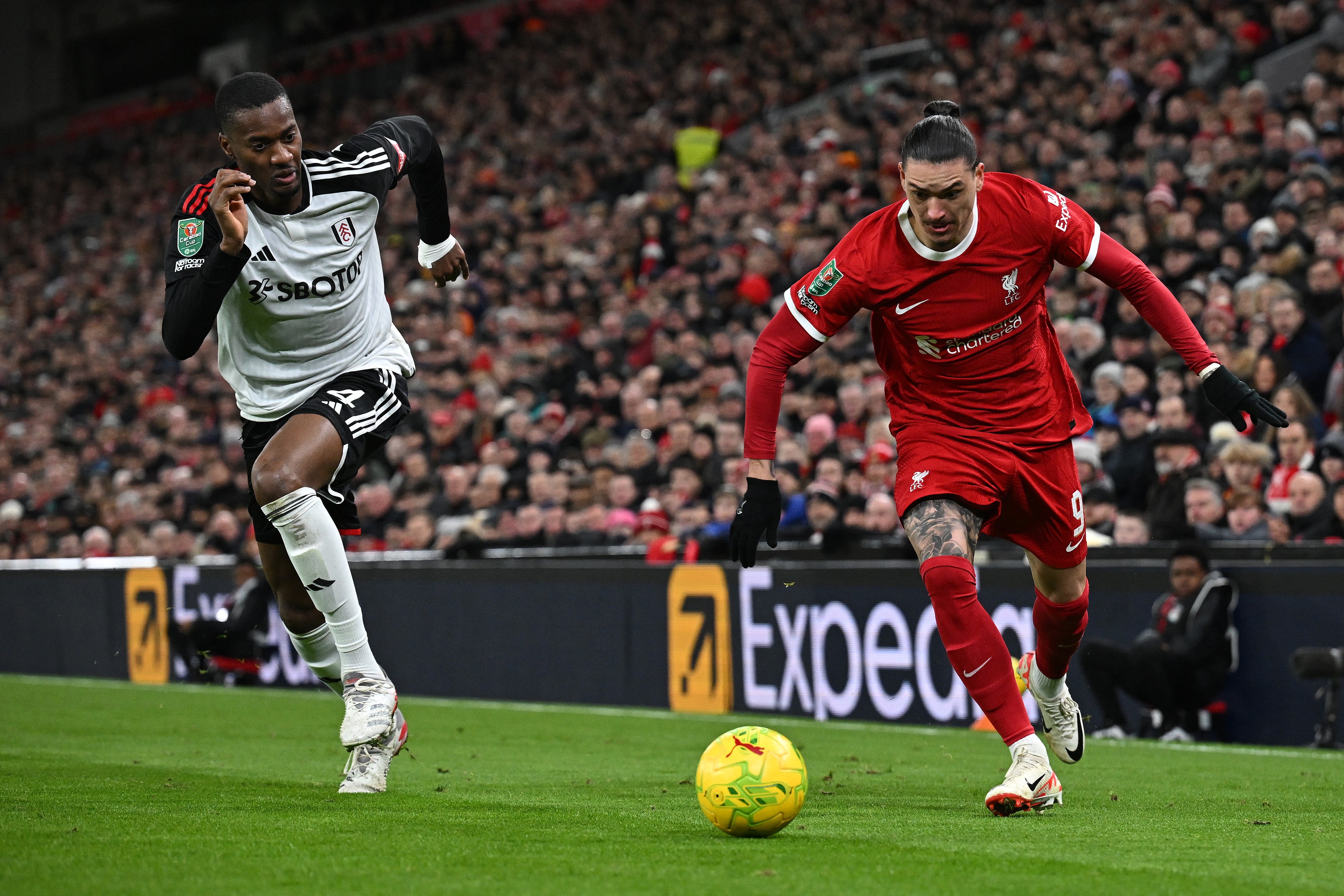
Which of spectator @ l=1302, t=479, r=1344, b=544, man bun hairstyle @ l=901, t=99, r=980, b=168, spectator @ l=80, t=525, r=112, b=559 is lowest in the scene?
spectator @ l=80, t=525, r=112, b=559

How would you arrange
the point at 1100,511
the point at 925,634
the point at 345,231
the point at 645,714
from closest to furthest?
1. the point at 345,231
2. the point at 925,634
3. the point at 1100,511
4. the point at 645,714

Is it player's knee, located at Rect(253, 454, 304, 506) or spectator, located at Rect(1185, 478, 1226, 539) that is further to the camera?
spectator, located at Rect(1185, 478, 1226, 539)

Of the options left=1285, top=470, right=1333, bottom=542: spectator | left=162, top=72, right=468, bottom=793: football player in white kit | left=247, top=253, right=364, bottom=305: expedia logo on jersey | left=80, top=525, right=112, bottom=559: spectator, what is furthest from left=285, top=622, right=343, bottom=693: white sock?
left=80, top=525, right=112, bottom=559: spectator

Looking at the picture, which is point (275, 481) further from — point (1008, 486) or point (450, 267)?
point (1008, 486)

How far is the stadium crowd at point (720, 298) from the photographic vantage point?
11.8 meters

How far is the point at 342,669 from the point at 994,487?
249 centimetres

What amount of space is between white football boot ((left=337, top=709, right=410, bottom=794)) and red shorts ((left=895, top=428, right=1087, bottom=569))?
208 cm

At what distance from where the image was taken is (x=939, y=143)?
216 inches

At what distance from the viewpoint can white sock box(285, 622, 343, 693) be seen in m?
6.59

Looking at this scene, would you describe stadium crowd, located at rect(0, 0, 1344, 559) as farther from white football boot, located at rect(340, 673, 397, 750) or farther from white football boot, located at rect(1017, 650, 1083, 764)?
white football boot, located at rect(340, 673, 397, 750)

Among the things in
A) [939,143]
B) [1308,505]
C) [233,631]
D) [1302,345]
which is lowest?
[233,631]

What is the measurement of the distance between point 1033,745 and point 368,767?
241cm

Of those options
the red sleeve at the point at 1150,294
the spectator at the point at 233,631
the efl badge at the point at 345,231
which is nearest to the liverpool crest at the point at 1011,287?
the red sleeve at the point at 1150,294

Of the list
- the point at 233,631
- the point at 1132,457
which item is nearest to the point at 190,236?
the point at 1132,457
